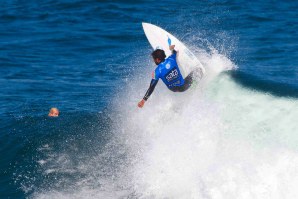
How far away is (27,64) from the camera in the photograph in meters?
24.1

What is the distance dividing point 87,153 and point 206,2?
20.0 m

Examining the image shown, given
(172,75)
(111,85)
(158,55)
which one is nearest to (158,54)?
(158,55)

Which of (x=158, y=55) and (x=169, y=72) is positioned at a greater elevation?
(x=158, y=55)

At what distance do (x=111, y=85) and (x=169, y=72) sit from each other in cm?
686

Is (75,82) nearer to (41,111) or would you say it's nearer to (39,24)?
(41,111)

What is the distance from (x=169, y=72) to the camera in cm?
1373

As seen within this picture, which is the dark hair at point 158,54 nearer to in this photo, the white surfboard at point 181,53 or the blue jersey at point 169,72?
the blue jersey at point 169,72

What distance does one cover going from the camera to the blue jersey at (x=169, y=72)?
1362 cm

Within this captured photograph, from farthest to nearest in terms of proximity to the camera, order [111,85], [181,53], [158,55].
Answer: [111,85], [181,53], [158,55]

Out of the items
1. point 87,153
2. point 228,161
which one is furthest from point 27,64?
point 228,161

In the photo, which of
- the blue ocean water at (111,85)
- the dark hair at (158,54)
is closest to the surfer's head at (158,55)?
the dark hair at (158,54)

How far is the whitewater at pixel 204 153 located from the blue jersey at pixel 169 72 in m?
0.82

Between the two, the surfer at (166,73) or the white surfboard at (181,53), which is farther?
the white surfboard at (181,53)

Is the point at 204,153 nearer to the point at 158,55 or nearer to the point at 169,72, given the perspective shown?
the point at 169,72
